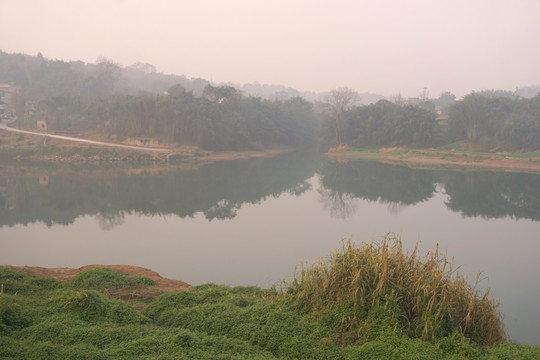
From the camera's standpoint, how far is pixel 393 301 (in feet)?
16.1

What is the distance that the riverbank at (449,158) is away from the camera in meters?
29.5

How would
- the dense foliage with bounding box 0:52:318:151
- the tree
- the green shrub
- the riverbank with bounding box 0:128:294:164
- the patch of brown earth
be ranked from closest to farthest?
the green shrub < the patch of brown earth < the riverbank with bounding box 0:128:294:164 < the dense foliage with bounding box 0:52:318:151 < the tree

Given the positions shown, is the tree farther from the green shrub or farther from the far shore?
the green shrub

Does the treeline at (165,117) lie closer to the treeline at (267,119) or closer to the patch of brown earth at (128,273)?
the treeline at (267,119)

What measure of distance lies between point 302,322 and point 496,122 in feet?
115

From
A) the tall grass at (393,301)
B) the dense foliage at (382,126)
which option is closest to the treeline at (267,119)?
the dense foliage at (382,126)

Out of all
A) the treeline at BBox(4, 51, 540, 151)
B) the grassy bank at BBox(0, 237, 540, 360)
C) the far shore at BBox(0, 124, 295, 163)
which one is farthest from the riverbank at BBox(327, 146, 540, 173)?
the grassy bank at BBox(0, 237, 540, 360)

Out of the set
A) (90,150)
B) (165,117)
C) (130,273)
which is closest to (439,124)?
(165,117)

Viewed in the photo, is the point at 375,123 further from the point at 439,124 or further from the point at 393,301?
the point at 393,301

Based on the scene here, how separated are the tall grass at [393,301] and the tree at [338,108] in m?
37.2

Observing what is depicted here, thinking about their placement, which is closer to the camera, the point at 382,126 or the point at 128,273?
the point at 128,273

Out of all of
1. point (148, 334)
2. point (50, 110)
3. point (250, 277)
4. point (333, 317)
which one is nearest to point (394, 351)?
point (333, 317)

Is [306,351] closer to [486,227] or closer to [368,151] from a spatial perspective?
[486,227]

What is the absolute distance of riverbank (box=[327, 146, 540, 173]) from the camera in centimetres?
2947
